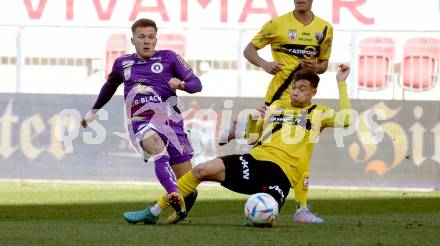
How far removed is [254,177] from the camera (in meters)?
8.73

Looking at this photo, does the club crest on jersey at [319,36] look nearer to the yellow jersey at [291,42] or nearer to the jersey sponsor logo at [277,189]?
the yellow jersey at [291,42]

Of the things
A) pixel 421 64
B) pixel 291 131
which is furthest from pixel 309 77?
pixel 421 64

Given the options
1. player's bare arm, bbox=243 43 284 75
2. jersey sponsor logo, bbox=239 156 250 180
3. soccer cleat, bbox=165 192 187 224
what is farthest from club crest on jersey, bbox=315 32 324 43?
soccer cleat, bbox=165 192 187 224

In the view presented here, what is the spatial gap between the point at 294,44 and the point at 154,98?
137cm

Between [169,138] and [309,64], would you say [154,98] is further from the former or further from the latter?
[309,64]

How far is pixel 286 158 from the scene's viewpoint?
351 inches

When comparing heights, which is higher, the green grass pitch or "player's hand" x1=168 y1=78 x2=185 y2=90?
"player's hand" x1=168 y1=78 x2=185 y2=90

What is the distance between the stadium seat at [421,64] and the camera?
16266 mm

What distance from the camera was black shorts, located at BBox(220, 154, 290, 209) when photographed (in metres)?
8.67

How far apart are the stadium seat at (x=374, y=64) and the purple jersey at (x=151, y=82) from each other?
22.9ft

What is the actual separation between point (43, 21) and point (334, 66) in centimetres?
882

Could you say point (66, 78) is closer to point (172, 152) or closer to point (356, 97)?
point (356, 97)

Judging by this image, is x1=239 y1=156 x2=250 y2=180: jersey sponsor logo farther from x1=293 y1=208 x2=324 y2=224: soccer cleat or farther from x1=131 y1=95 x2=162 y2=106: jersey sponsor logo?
x1=131 y1=95 x2=162 y2=106: jersey sponsor logo

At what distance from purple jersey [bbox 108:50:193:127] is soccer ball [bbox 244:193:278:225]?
1.33m
